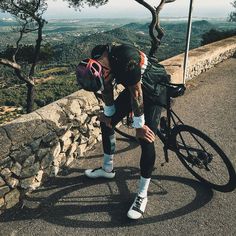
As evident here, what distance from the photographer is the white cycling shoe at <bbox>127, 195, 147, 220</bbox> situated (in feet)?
11.4

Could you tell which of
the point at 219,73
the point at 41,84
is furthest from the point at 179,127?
the point at 41,84

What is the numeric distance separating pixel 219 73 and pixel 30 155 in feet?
24.0

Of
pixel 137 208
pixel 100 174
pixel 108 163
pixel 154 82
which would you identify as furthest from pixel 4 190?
pixel 154 82

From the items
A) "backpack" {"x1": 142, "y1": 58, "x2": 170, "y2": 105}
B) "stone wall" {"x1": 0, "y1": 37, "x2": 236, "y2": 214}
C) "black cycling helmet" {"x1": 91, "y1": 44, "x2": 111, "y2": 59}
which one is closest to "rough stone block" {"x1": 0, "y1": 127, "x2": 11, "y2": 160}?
"stone wall" {"x1": 0, "y1": 37, "x2": 236, "y2": 214}

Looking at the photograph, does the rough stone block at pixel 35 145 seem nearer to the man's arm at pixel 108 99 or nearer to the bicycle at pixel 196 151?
the man's arm at pixel 108 99

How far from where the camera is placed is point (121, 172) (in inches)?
172

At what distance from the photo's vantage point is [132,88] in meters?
3.11

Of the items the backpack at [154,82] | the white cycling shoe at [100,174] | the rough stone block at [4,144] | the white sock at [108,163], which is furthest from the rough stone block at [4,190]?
the backpack at [154,82]

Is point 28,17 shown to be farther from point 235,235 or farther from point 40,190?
point 235,235

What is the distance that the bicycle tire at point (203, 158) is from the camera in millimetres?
3680

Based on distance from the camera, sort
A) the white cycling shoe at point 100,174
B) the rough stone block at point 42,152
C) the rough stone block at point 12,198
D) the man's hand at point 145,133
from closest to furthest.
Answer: the man's hand at point 145,133 < the rough stone block at point 12,198 < the rough stone block at point 42,152 < the white cycling shoe at point 100,174

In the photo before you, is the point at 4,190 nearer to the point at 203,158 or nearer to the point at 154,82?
the point at 154,82

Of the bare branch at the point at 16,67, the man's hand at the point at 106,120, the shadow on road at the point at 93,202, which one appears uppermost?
the man's hand at the point at 106,120

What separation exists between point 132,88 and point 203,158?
1.46m
